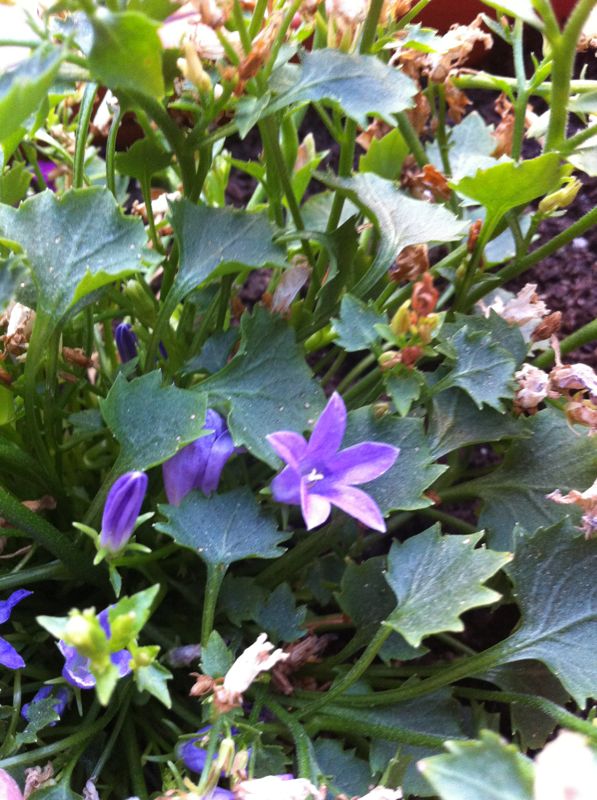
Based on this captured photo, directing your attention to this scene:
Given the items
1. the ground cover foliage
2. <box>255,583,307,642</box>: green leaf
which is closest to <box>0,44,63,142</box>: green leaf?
the ground cover foliage

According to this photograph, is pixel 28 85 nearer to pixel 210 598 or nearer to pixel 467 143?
pixel 210 598

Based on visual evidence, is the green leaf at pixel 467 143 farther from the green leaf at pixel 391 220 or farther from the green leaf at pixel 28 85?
the green leaf at pixel 28 85

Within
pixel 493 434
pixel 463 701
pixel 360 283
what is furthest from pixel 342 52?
pixel 463 701

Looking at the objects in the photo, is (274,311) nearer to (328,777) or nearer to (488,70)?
(328,777)

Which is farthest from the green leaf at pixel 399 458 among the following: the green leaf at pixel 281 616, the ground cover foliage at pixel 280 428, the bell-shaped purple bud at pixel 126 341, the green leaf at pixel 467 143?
the green leaf at pixel 467 143

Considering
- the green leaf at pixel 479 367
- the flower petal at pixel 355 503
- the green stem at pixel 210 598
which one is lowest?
the green stem at pixel 210 598

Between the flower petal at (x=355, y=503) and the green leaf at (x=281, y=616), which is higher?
the flower petal at (x=355, y=503)

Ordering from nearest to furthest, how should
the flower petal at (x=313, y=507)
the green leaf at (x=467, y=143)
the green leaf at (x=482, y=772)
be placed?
the green leaf at (x=482, y=772)
the flower petal at (x=313, y=507)
the green leaf at (x=467, y=143)
